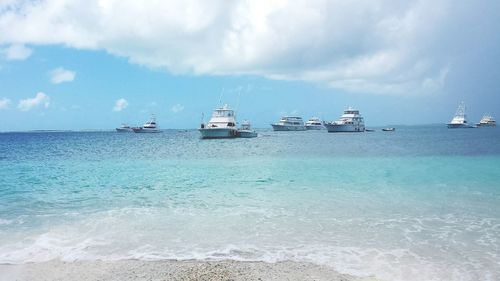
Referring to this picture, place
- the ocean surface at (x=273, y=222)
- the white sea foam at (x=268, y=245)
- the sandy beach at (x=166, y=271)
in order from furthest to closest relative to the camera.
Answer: the ocean surface at (x=273, y=222)
the white sea foam at (x=268, y=245)
the sandy beach at (x=166, y=271)

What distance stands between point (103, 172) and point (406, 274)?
25.0 metres

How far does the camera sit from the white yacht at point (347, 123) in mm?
114250

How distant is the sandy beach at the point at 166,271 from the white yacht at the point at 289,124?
14114 centimetres

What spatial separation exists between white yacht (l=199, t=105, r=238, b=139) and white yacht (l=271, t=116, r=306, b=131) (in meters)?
73.4

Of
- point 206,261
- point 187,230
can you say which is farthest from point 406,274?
point 187,230

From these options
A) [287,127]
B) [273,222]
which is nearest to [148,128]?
[287,127]

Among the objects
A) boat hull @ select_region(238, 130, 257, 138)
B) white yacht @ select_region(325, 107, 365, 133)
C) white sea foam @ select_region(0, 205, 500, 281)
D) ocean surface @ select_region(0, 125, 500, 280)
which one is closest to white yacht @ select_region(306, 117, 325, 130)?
white yacht @ select_region(325, 107, 365, 133)

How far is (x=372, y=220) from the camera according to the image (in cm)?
1307

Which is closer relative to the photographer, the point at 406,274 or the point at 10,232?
the point at 406,274

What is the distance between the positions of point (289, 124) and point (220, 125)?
7704 centimetres

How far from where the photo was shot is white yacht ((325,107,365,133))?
4498 inches

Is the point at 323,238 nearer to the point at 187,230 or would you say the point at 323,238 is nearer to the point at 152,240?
the point at 187,230

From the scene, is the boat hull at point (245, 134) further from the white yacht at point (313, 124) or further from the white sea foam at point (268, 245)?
the white yacht at point (313, 124)

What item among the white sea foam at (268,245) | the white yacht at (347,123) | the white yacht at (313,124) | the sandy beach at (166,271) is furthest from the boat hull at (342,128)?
the sandy beach at (166,271)
